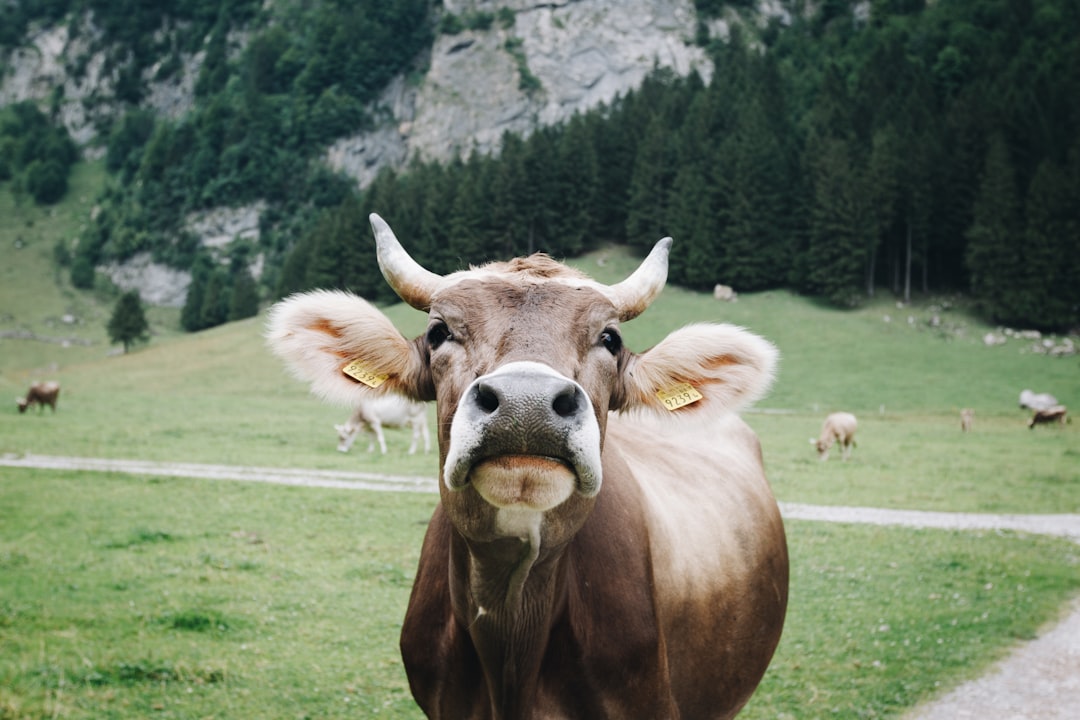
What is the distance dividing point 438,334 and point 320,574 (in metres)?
8.11

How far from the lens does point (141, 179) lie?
161750 millimetres

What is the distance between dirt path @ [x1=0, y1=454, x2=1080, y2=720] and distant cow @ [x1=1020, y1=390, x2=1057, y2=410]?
25725 mm

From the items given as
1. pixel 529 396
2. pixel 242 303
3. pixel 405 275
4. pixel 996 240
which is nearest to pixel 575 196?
pixel 996 240

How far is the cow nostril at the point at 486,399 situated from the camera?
2.80 m

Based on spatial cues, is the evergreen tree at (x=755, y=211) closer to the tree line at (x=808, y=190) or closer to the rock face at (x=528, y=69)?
the tree line at (x=808, y=190)

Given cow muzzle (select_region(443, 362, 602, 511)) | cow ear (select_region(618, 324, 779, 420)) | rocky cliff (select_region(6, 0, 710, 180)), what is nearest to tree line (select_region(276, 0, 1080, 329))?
rocky cliff (select_region(6, 0, 710, 180))

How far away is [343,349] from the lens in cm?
415

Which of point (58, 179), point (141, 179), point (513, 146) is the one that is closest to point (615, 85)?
point (513, 146)

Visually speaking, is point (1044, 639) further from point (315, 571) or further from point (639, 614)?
point (315, 571)

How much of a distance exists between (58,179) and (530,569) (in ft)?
627

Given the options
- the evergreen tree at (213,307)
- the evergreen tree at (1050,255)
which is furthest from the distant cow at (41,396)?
the evergreen tree at (213,307)

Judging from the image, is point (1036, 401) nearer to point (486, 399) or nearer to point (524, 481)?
point (524, 481)

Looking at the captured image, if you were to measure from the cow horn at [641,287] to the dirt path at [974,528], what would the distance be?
488 centimetres

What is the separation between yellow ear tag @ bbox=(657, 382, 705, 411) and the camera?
4.15m
